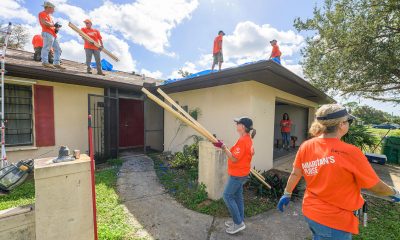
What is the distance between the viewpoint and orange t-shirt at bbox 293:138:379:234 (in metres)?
1.54

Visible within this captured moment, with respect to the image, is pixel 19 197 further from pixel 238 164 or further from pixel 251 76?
pixel 251 76

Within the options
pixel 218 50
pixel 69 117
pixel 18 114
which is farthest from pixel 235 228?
pixel 18 114

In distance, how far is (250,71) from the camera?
484 centimetres

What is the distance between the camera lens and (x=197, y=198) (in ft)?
14.3

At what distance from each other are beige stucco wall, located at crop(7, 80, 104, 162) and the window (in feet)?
1.05

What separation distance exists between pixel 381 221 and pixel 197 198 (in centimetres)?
341

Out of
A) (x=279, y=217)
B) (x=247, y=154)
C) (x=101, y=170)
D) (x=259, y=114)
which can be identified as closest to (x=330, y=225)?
(x=247, y=154)

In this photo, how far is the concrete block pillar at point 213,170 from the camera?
4.32 meters

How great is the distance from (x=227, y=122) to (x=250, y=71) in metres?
2.15

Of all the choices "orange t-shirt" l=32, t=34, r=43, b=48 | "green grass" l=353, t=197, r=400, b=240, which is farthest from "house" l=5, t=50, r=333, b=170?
"green grass" l=353, t=197, r=400, b=240

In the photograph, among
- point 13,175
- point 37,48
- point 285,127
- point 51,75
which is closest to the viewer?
point 13,175

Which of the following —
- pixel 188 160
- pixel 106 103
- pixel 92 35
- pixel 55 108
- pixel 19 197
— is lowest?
pixel 19 197

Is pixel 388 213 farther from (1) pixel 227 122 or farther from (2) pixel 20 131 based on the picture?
(2) pixel 20 131

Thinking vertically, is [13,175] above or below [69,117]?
below
